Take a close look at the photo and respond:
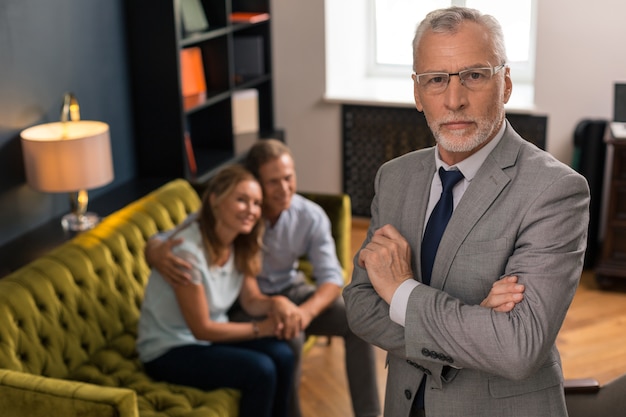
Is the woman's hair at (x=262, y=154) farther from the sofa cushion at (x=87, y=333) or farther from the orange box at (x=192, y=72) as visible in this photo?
the orange box at (x=192, y=72)

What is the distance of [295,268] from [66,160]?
1116 millimetres

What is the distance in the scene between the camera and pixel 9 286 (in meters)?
2.99

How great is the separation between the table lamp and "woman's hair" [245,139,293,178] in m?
0.69

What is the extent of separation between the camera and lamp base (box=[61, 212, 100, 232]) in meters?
3.93

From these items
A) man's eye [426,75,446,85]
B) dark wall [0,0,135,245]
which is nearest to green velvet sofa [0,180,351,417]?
dark wall [0,0,135,245]

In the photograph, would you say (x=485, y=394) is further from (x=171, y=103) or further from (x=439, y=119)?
(x=171, y=103)

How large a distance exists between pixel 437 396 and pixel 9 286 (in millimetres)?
1800

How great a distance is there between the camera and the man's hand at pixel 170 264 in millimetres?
3115

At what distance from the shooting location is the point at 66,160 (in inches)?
143

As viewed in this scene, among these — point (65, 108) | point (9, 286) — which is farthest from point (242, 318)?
point (65, 108)

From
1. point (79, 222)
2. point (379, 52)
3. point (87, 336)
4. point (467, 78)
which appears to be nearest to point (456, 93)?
point (467, 78)

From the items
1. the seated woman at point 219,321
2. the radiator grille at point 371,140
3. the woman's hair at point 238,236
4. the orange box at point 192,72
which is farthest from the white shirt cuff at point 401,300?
the radiator grille at point 371,140

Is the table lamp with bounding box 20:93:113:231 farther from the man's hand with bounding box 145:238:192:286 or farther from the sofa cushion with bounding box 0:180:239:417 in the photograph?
the man's hand with bounding box 145:238:192:286

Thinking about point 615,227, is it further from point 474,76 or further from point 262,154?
point 474,76
